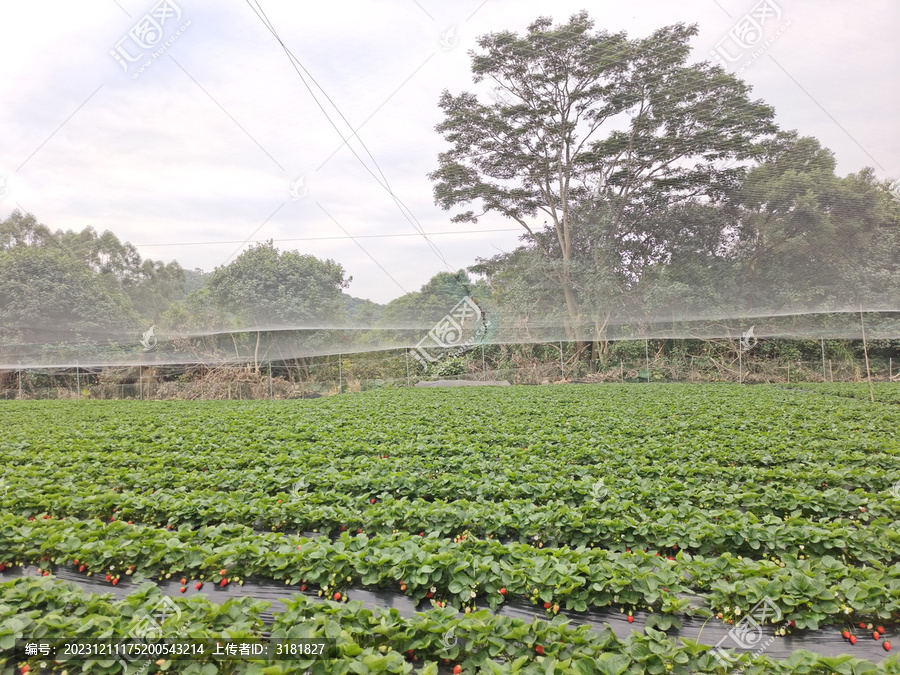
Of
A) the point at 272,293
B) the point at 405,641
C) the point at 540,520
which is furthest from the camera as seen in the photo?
the point at 272,293

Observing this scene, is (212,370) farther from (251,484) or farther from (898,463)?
(898,463)

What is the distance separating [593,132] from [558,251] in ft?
13.4

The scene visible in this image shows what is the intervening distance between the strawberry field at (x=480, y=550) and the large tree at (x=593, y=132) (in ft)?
35.5

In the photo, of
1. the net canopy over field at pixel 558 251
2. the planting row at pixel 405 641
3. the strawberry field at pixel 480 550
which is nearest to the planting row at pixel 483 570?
the strawberry field at pixel 480 550

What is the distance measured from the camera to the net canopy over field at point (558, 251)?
1158 centimetres

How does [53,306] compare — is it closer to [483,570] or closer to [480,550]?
[480,550]

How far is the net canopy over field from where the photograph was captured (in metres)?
11.6

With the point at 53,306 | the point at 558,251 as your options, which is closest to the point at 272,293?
the point at 53,306

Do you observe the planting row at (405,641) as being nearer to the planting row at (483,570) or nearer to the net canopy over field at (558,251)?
the planting row at (483,570)

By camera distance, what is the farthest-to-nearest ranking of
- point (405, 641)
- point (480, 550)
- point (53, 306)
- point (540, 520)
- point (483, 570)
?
point (53, 306) → point (540, 520) → point (480, 550) → point (483, 570) → point (405, 641)

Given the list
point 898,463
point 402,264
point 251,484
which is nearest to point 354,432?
point 251,484

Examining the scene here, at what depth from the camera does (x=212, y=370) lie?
17391mm

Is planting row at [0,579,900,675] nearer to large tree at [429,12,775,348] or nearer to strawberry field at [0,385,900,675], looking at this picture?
strawberry field at [0,385,900,675]

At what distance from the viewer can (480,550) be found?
262cm
